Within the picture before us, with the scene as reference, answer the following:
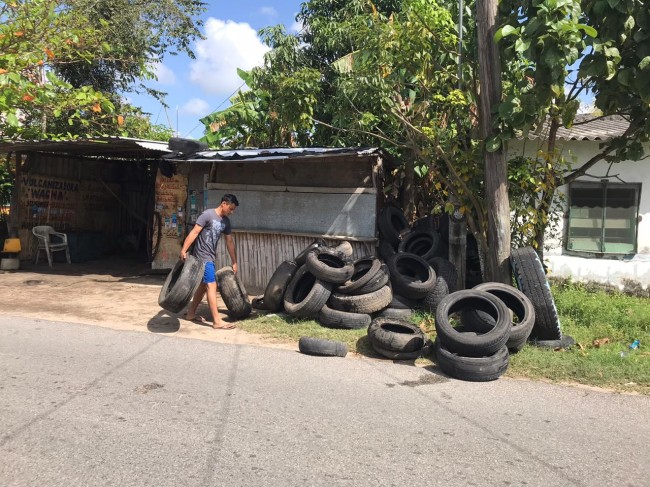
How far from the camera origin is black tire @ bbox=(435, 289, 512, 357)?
564 cm

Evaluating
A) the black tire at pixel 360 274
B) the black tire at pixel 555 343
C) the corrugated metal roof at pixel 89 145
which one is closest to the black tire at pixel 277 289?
the black tire at pixel 360 274

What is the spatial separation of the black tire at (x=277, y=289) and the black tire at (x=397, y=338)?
206cm

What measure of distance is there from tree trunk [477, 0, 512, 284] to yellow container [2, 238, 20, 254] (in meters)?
11.1

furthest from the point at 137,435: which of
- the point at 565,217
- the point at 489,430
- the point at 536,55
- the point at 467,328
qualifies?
the point at 565,217

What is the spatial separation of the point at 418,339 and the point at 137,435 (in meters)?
3.49

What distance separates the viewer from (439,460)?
12.0 feet

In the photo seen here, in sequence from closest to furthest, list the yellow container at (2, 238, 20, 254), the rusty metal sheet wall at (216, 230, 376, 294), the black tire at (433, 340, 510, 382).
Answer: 1. the black tire at (433, 340, 510, 382)
2. the rusty metal sheet wall at (216, 230, 376, 294)
3. the yellow container at (2, 238, 20, 254)

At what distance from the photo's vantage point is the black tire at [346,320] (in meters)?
7.46

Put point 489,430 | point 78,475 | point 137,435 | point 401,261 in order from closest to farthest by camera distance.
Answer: point 78,475 < point 137,435 < point 489,430 < point 401,261

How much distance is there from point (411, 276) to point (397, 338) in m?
2.59

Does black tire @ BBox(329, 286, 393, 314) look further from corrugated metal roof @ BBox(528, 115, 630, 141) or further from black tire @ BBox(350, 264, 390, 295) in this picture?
corrugated metal roof @ BBox(528, 115, 630, 141)

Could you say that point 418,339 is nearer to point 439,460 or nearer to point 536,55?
point 439,460

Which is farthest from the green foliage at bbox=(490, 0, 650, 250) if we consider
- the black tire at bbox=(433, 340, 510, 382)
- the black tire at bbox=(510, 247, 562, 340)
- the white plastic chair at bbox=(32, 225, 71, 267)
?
the white plastic chair at bbox=(32, 225, 71, 267)

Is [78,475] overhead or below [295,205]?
below
